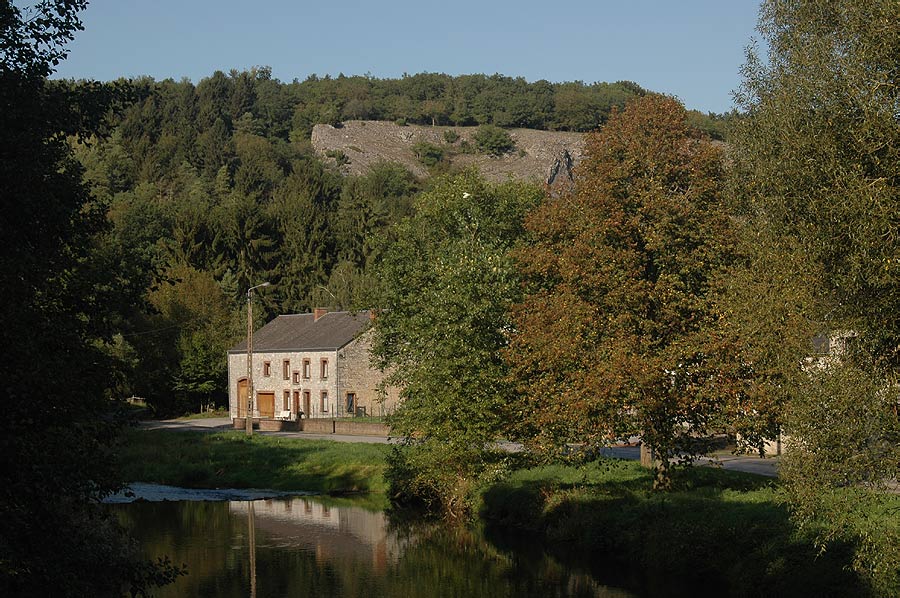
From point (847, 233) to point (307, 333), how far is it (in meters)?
56.7

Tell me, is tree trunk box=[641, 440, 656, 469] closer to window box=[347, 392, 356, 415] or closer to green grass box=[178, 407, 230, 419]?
window box=[347, 392, 356, 415]

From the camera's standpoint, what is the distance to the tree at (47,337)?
11.0 metres

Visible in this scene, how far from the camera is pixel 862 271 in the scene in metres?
14.1

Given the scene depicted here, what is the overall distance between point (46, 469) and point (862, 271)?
11339 mm

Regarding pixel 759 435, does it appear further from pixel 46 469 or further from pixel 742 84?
pixel 46 469

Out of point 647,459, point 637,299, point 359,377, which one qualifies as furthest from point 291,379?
point 637,299

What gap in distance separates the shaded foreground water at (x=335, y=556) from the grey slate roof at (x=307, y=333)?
30742 millimetres

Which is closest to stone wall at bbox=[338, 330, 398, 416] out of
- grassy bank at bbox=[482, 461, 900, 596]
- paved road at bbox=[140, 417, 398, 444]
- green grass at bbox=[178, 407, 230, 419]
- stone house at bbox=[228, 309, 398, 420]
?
stone house at bbox=[228, 309, 398, 420]

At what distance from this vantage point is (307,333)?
68562mm

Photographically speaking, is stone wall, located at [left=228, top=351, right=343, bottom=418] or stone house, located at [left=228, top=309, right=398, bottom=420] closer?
stone house, located at [left=228, top=309, right=398, bottom=420]

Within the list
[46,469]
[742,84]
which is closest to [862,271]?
[742,84]

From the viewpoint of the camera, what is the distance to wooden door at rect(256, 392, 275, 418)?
69875 millimetres

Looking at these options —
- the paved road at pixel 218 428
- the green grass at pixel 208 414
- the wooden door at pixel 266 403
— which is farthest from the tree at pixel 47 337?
the green grass at pixel 208 414

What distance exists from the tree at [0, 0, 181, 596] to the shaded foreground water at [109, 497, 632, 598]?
8268 mm
